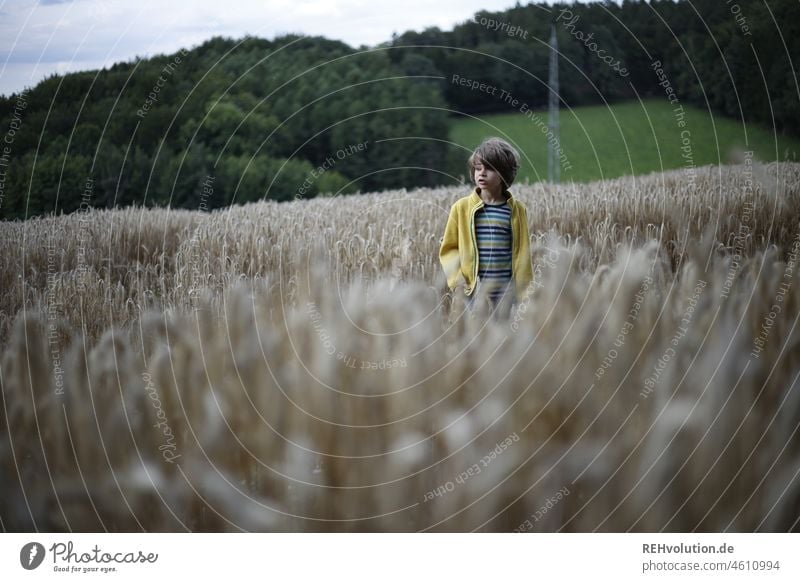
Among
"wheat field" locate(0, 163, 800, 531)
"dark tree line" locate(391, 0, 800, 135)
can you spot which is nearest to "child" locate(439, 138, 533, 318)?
"dark tree line" locate(391, 0, 800, 135)

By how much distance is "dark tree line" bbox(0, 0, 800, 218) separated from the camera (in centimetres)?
210

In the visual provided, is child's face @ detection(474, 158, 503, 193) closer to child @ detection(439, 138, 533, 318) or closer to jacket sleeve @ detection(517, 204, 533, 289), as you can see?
child @ detection(439, 138, 533, 318)

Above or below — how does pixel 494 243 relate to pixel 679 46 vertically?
below

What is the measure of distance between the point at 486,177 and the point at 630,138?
62.4 inches

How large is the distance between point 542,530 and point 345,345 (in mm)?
421

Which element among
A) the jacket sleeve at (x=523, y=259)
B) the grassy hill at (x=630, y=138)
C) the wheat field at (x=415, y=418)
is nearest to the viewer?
the wheat field at (x=415, y=418)

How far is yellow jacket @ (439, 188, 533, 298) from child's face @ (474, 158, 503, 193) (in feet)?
0.16

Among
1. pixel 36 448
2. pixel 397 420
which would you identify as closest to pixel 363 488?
pixel 397 420

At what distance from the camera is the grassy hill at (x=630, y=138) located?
241 cm

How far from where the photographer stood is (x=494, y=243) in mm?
2166

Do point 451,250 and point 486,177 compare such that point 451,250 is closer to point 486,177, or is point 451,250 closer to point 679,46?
point 486,177

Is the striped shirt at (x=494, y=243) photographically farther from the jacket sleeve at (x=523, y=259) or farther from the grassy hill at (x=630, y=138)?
the grassy hill at (x=630, y=138)

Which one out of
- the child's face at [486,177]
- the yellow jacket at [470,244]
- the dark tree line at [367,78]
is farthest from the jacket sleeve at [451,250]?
the dark tree line at [367,78]

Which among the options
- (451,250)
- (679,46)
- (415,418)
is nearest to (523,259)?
(451,250)
